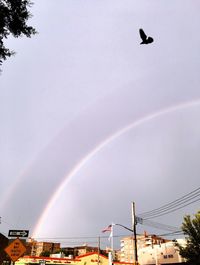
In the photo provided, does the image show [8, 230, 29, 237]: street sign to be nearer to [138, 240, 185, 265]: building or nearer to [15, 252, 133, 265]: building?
[138, 240, 185, 265]: building

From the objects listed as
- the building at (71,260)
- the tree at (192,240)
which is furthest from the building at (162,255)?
the tree at (192,240)

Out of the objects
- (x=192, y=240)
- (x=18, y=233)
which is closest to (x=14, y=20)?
(x=18, y=233)

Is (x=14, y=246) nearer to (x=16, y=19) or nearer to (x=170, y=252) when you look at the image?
(x=16, y=19)

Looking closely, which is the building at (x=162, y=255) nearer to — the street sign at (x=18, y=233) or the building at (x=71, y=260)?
the building at (x=71, y=260)

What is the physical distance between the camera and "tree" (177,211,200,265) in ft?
96.2

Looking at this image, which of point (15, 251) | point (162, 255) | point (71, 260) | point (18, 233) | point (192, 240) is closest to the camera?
point (15, 251)

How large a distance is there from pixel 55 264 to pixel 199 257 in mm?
26424

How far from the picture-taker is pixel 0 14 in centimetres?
1025

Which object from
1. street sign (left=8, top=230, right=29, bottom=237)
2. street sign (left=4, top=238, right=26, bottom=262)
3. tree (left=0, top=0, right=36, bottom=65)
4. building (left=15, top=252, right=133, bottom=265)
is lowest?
street sign (left=4, top=238, right=26, bottom=262)

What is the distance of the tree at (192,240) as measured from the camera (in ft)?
96.2

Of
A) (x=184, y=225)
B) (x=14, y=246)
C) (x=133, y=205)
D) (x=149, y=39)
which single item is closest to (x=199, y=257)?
(x=184, y=225)

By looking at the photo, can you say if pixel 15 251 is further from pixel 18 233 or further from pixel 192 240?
pixel 192 240

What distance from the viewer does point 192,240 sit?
1192 inches

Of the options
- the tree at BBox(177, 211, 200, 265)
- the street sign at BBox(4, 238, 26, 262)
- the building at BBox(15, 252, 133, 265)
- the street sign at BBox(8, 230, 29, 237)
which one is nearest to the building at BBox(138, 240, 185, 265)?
the building at BBox(15, 252, 133, 265)
